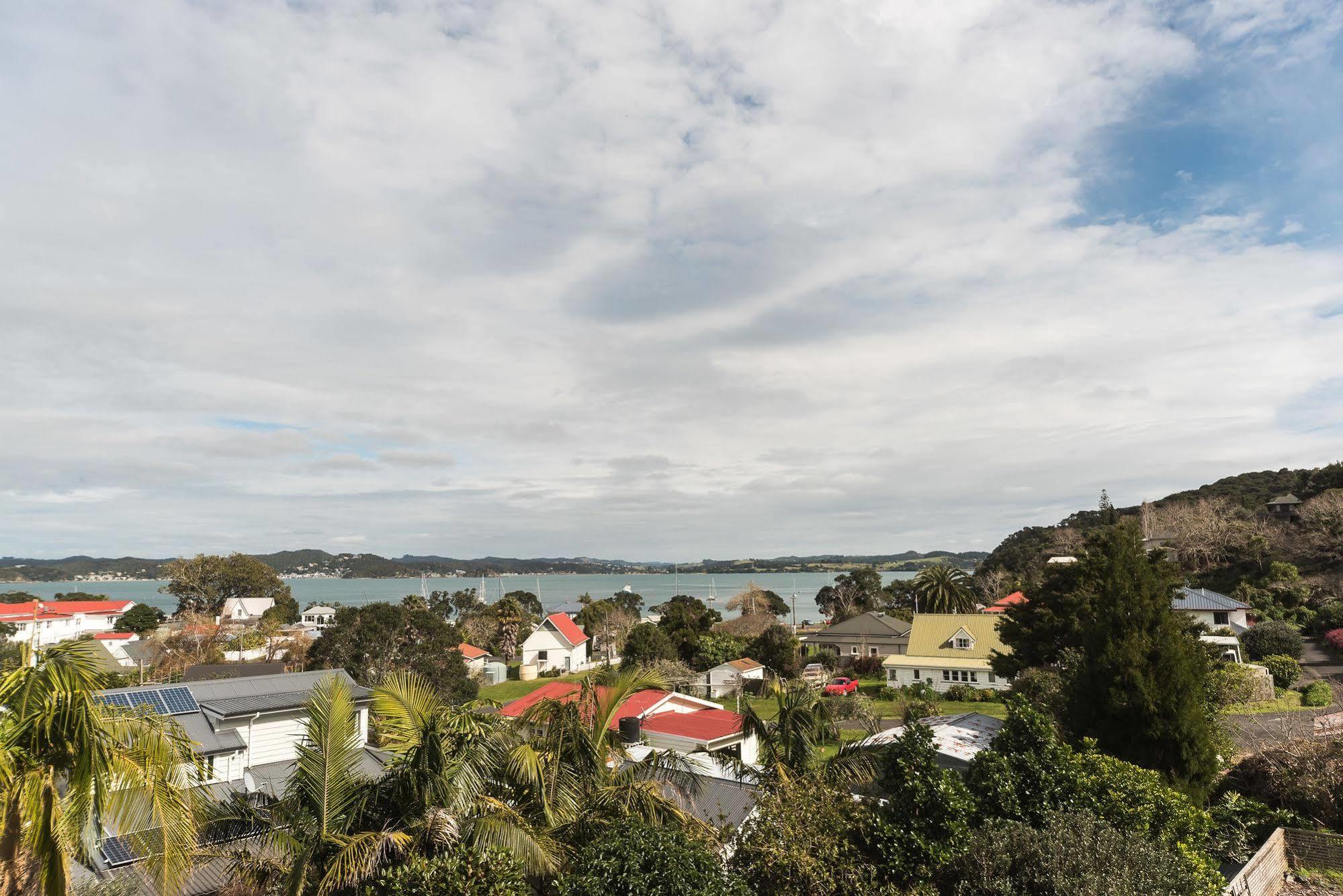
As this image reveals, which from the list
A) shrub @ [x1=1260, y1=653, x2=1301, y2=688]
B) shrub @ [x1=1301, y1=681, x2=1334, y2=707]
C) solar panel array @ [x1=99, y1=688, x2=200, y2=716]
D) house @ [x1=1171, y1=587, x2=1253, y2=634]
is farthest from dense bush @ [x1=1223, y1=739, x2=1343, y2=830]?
house @ [x1=1171, y1=587, x2=1253, y2=634]

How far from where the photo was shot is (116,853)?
1421 cm

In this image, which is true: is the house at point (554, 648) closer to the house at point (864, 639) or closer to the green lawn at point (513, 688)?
the green lawn at point (513, 688)

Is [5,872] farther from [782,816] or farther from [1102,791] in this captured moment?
[1102,791]

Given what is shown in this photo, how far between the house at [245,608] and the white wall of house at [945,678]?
7997 cm

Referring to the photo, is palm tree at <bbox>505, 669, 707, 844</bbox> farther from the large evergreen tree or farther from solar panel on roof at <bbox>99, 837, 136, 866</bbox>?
the large evergreen tree

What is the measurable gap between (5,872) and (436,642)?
1460 inches

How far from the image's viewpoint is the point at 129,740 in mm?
6672

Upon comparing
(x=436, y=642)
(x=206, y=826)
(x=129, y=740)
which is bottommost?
(x=436, y=642)

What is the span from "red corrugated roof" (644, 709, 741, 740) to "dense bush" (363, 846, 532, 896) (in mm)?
16414


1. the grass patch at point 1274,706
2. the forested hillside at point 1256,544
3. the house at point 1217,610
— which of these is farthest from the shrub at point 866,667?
Result: the grass patch at point 1274,706

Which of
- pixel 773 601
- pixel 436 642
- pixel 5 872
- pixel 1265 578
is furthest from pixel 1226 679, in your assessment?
pixel 773 601

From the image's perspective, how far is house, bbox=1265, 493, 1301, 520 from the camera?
72125mm

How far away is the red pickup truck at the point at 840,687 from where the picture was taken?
140 feet

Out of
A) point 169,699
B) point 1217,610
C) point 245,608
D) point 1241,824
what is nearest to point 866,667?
point 1217,610
